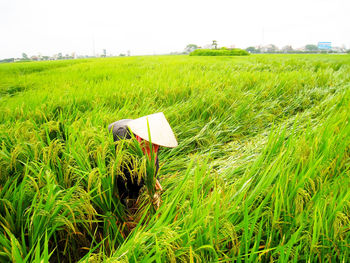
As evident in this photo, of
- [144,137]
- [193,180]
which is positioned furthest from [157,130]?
[193,180]

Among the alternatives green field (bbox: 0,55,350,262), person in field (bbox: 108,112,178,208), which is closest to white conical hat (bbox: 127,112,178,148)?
person in field (bbox: 108,112,178,208)

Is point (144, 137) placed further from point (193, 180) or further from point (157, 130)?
point (193, 180)

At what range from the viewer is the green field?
0.71 meters

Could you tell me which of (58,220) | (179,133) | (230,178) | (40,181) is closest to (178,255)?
(58,220)

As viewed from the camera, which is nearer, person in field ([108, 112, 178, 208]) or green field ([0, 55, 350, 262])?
green field ([0, 55, 350, 262])

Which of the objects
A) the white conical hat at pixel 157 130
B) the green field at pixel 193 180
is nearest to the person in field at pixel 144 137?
the white conical hat at pixel 157 130

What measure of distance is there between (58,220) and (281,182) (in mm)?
909

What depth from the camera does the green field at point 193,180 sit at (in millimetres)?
714

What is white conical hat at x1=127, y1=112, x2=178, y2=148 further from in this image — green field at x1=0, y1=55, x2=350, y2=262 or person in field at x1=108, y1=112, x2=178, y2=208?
green field at x1=0, y1=55, x2=350, y2=262

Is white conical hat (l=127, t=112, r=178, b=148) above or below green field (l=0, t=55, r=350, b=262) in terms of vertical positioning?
above

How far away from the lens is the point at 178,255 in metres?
0.66

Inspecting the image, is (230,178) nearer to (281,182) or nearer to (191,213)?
(281,182)

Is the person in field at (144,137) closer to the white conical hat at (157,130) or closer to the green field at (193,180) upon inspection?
the white conical hat at (157,130)

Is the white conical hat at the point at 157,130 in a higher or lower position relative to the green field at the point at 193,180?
higher
